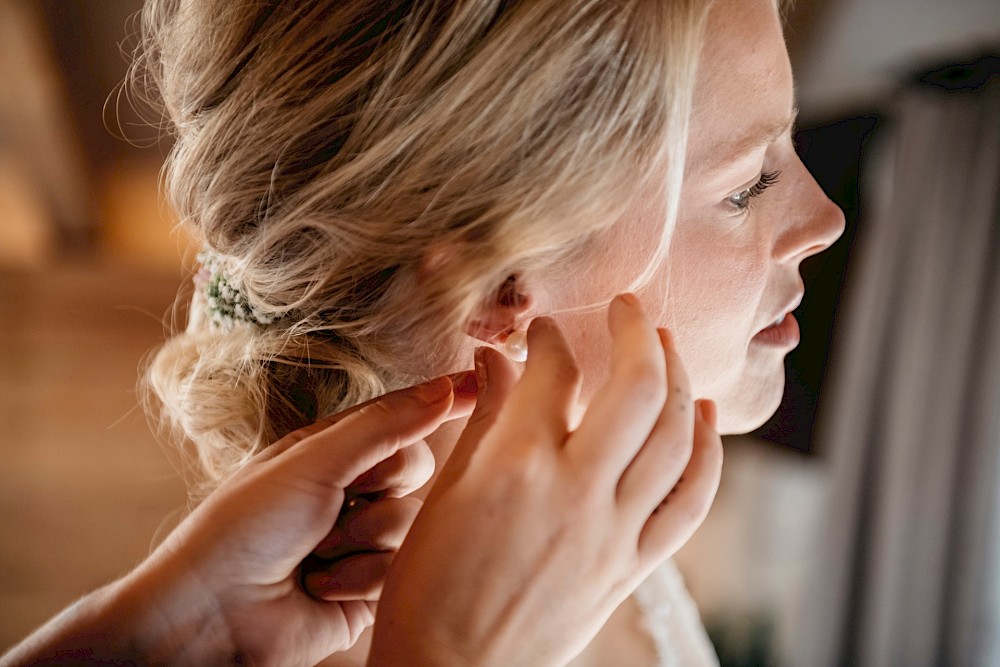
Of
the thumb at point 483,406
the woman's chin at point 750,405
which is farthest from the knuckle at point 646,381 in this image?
the woman's chin at point 750,405

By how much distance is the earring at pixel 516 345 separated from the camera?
2.29 ft

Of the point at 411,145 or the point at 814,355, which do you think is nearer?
the point at 411,145

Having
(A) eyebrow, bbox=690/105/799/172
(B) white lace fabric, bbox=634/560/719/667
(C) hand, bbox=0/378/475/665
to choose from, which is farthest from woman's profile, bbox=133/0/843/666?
(B) white lace fabric, bbox=634/560/719/667

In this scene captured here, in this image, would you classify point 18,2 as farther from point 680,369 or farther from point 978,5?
point 978,5

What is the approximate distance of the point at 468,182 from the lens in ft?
2.12

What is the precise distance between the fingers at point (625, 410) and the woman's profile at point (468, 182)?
0.13m

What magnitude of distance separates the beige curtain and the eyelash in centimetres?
153

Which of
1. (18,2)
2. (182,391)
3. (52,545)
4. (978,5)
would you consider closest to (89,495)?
(52,545)

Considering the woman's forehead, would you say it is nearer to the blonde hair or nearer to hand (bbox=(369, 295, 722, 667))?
the blonde hair

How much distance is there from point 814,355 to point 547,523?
227 centimetres

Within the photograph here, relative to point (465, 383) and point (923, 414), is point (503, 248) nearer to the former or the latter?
point (465, 383)

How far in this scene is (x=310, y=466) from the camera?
63 centimetres

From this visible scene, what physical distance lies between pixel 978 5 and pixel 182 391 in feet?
6.56

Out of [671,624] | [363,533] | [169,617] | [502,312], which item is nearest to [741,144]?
[502,312]
